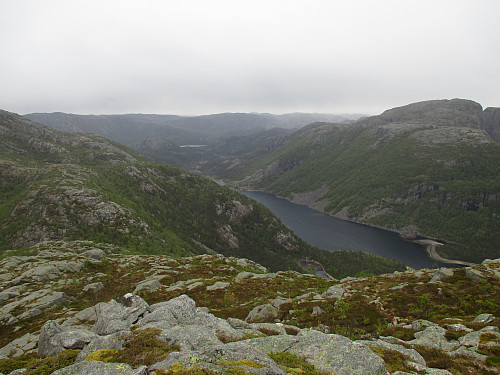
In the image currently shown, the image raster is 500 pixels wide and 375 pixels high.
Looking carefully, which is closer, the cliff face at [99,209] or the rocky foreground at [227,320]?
the rocky foreground at [227,320]

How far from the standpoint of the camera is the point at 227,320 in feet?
81.0

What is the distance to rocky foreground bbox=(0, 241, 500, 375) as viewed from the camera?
1473cm

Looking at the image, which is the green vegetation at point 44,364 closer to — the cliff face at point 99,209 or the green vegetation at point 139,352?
the green vegetation at point 139,352

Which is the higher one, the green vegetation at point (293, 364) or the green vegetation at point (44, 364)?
the green vegetation at point (293, 364)

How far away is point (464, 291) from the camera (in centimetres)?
3475

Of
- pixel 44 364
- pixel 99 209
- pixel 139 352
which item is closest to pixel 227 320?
pixel 139 352

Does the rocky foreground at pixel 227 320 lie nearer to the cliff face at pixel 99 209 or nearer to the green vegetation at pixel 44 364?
the green vegetation at pixel 44 364

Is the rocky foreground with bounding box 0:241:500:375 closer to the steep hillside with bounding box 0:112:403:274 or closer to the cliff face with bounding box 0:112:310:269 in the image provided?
the cliff face with bounding box 0:112:310:269

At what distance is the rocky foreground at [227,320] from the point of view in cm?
1473

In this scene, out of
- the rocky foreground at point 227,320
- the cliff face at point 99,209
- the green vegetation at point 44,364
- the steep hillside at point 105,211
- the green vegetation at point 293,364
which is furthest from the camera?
the steep hillside at point 105,211

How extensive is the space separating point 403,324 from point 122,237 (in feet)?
328

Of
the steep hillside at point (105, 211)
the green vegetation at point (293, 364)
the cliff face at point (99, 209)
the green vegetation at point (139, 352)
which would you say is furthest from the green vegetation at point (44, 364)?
the cliff face at point (99, 209)

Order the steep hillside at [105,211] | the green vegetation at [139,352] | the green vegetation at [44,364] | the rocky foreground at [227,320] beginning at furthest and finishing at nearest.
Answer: the steep hillside at [105,211], the rocky foreground at [227,320], the green vegetation at [139,352], the green vegetation at [44,364]

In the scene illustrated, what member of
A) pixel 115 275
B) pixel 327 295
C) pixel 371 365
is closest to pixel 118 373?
pixel 371 365
